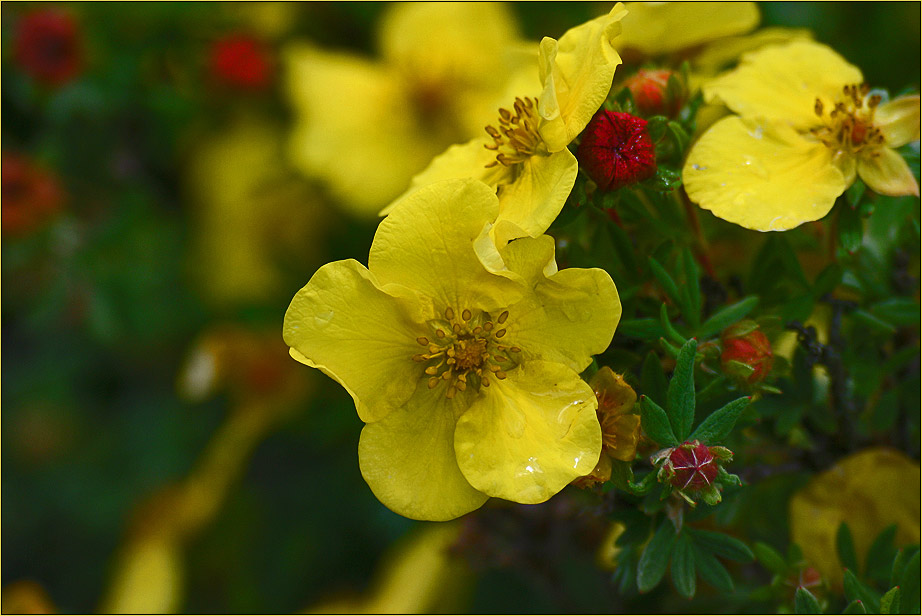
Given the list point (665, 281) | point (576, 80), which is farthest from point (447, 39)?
point (665, 281)

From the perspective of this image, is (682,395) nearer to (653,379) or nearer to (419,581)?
(653,379)

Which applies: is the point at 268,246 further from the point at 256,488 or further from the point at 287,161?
the point at 256,488

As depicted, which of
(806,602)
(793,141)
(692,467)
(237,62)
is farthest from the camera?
(237,62)

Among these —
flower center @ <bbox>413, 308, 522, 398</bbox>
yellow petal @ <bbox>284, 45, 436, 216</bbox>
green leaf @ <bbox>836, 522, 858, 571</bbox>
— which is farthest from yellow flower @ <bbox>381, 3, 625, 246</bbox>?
yellow petal @ <bbox>284, 45, 436, 216</bbox>

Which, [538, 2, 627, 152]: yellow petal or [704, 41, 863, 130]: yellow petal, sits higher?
[538, 2, 627, 152]: yellow petal

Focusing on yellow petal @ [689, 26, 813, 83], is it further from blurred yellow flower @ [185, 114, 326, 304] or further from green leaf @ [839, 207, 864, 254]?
blurred yellow flower @ [185, 114, 326, 304]

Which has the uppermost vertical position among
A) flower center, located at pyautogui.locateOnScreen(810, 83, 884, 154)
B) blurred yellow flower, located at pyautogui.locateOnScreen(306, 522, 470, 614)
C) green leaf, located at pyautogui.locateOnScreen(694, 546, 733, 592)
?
flower center, located at pyautogui.locateOnScreen(810, 83, 884, 154)

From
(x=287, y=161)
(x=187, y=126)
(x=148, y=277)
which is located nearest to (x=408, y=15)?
(x=287, y=161)

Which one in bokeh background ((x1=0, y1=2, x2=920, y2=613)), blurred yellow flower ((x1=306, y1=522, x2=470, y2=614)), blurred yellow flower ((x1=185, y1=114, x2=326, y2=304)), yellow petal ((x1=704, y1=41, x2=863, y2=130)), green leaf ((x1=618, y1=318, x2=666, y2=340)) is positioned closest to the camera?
green leaf ((x1=618, y1=318, x2=666, y2=340))
